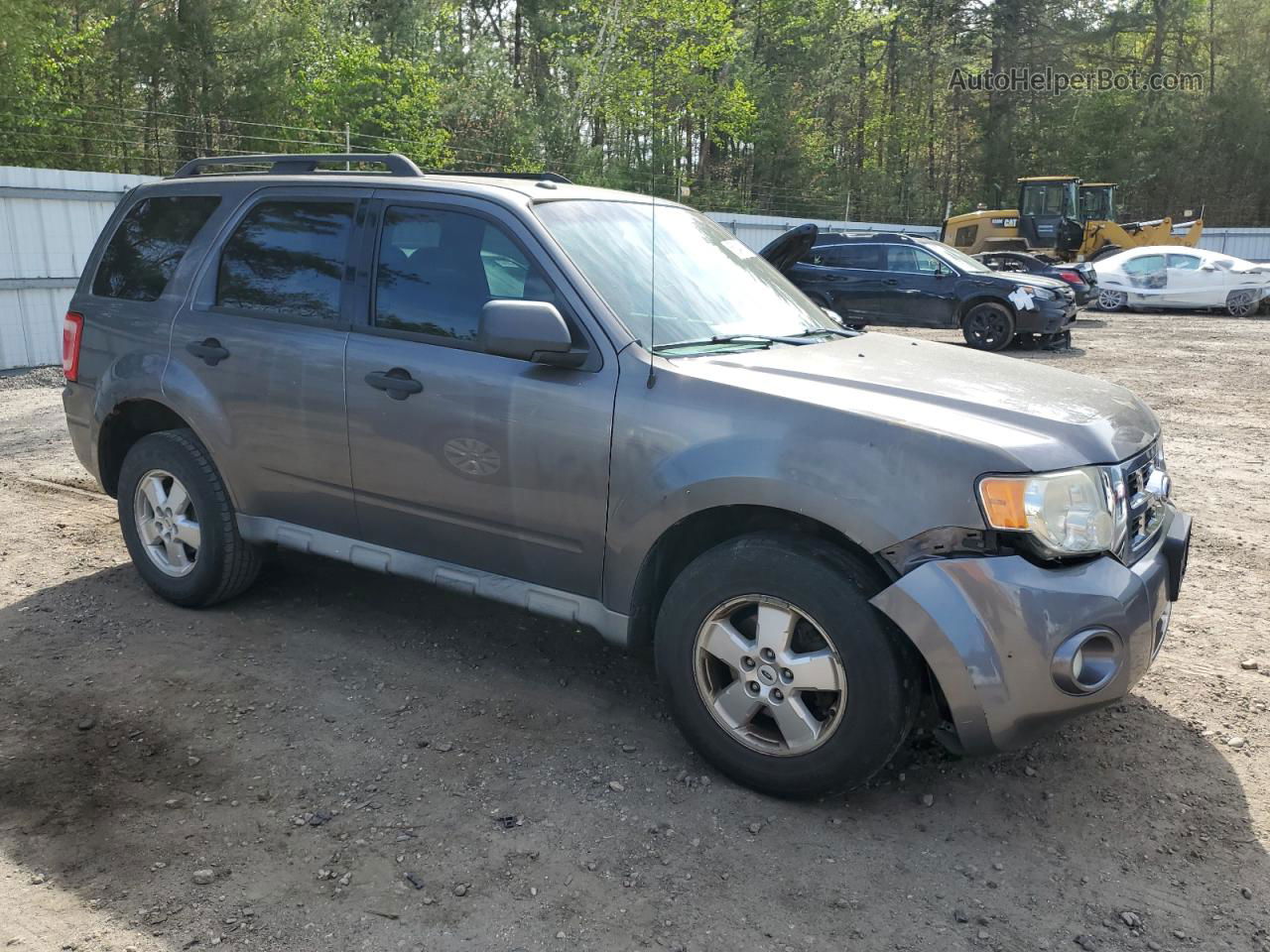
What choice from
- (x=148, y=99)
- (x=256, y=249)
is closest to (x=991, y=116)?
(x=148, y=99)

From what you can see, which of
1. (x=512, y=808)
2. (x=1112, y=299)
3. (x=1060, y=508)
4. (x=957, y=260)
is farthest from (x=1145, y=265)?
(x=512, y=808)

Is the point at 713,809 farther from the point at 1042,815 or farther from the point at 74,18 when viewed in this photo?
the point at 74,18

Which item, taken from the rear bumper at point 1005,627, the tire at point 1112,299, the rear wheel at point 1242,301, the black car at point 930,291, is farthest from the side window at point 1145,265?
the rear bumper at point 1005,627

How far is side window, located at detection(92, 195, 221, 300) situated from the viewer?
4770 millimetres

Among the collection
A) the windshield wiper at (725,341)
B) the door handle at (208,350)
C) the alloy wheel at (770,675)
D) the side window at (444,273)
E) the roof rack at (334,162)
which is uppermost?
the roof rack at (334,162)

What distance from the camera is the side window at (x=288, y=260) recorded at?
425 cm

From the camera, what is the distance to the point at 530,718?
12.7 feet

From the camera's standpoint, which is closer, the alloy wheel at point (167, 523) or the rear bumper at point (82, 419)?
the alloy wheel at point (167, 523)

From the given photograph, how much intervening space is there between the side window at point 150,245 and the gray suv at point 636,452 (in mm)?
19

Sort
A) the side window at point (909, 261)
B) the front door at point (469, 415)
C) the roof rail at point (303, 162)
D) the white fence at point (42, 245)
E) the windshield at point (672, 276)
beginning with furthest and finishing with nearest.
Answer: the side window at point (909, 261), the white fence at point (42, 245), the roof rail at point (303, 162), the windshield at point (672, 276), the front door at point (469, 415)

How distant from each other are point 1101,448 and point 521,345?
1812 millimetres

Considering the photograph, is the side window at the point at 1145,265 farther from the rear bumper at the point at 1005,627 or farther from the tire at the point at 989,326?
the rear bumper at the point at 1005,627

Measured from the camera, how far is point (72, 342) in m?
5.05

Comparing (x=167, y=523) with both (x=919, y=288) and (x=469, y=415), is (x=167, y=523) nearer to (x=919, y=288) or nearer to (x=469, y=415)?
(x=469, y=415)
